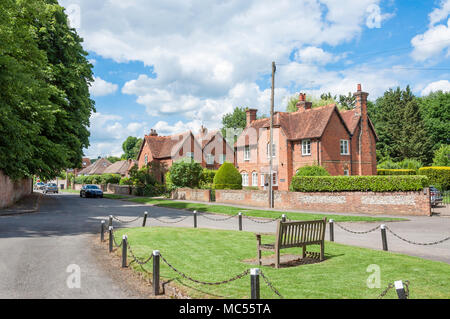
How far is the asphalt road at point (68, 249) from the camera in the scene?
7472mm

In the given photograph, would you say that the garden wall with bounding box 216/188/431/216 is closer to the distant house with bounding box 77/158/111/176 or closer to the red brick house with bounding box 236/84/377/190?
the red brick house with bounding box 236/84/377/190

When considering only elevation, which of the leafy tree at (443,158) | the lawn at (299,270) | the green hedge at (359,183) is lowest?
the lawn at (299,270)

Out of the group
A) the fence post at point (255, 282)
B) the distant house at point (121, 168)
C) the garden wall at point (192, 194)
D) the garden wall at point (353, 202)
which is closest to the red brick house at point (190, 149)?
the garden wall at point (192, 194)

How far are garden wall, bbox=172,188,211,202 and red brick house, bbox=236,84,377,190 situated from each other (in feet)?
22.6

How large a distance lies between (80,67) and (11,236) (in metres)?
19.4

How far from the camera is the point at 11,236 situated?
14.3 metres

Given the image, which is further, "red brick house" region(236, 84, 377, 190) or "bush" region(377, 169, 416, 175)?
"bush" region(377, 169, 416, 175)

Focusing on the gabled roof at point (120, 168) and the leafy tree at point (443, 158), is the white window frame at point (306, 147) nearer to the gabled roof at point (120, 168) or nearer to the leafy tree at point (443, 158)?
the leafy tree at point (443, 158)

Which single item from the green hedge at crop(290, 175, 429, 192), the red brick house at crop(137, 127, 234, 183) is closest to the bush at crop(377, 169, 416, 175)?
the red brick house at crop(137, 127, 234, 183)

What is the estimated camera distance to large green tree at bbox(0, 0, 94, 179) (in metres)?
19.4

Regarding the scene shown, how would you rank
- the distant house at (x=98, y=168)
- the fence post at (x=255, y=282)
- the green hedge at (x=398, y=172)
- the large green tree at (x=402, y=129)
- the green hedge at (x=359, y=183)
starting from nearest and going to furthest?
the fence post at (x=255, y=282)
the green hedge at (x=359, y=183)
the green hedge at (x=398, y=172)
the large green tree at (x=402, y=129)
the distant house at (x=98, y=168)

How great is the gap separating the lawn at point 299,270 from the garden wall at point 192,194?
21878mm
